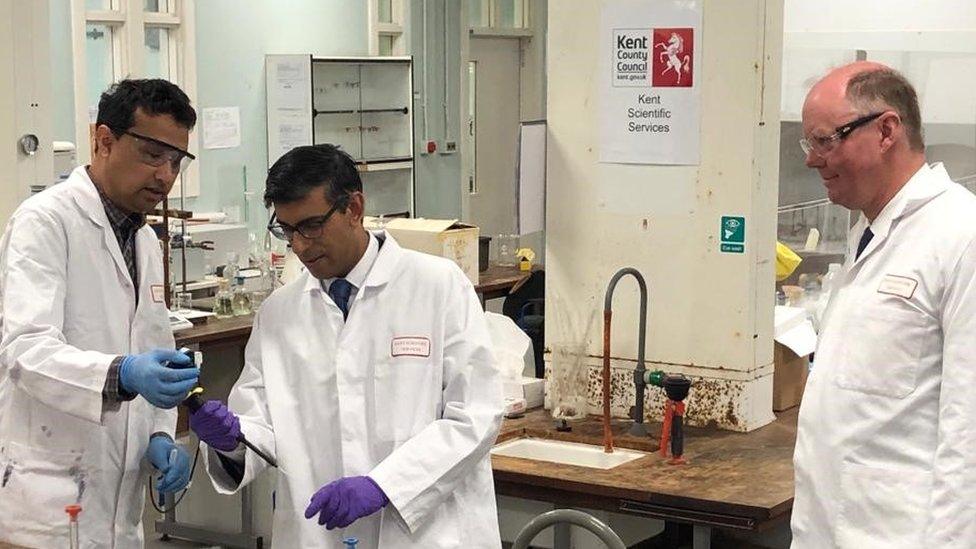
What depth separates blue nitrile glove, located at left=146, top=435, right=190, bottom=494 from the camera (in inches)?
97.8

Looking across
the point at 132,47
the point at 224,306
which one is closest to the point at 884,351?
the point at 224,306

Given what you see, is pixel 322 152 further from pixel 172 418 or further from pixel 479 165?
pixel 479 165

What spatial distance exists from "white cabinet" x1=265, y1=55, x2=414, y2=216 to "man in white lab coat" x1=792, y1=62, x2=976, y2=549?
5568mm

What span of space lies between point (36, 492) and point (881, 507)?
4.88 ft

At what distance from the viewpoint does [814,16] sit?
5895 mm

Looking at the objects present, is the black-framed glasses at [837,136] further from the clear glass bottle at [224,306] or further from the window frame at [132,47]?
the window frame at [132,47]

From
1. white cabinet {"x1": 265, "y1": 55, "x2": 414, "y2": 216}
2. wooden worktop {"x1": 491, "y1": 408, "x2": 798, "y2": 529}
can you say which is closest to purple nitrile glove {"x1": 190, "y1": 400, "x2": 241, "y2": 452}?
wooden worktop {"x1": 491, "y1": 408, "x2": 798, "y2": 529}

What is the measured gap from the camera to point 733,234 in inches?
132

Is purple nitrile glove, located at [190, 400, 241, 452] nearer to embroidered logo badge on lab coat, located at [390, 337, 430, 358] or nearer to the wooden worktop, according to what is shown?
embroidered logo badge on lab coat, located at [390, 337, 430, 358]

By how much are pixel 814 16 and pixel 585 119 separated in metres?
2.75

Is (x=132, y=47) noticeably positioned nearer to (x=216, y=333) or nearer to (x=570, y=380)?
(x=216, y=333)

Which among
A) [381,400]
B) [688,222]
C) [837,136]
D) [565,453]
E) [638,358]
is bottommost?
[565,453]

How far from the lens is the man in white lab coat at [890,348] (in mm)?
1902

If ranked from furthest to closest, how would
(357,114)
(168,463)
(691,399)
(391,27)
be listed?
1. (391,27)
2. (357,114)
3. (691,399)
4. (168,463)
